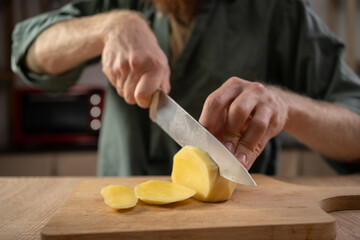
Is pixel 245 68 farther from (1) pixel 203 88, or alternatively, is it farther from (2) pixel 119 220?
(2) pixel 119 220

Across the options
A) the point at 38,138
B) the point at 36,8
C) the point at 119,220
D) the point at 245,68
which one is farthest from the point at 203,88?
the point at 36,8

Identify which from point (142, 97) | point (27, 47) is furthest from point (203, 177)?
point (27, 47)

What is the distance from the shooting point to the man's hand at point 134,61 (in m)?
0.66

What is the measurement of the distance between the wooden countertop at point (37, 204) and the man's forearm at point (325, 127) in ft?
0.25

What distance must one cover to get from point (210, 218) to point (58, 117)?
54.8 inches

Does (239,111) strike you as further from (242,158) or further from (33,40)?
(33,40)

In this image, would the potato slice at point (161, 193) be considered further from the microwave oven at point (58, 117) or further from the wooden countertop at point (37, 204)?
the microwave oven at point (58, 117)

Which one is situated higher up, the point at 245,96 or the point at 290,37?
the point at 290,37

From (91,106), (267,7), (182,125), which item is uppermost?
(267,7)

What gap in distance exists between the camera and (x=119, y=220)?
1.50ft

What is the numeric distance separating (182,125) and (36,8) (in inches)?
63.3

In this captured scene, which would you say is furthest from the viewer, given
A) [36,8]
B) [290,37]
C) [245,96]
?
[36,8]

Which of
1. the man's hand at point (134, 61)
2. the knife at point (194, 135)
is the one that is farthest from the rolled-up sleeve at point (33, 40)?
the knife at point (194, 135)

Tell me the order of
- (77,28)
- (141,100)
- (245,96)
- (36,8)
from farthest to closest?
(36,8)
(77,28)
(141,100)
(245,96)
